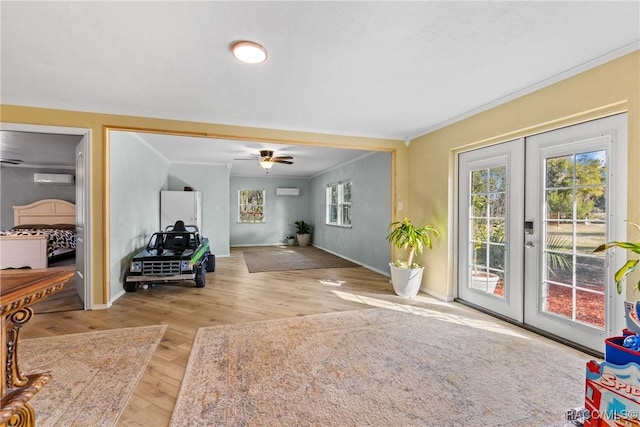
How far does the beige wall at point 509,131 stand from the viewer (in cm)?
205

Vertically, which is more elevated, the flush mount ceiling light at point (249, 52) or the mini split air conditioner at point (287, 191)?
the flush mount ceiling light at point (249, 52)

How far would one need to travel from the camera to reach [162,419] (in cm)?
160

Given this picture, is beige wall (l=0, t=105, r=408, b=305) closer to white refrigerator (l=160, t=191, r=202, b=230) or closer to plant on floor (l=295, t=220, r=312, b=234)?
white refrigerator (l=160, t=191, r=202, b=230)

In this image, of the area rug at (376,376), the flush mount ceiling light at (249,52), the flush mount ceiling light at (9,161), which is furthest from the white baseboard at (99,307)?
the flush mount ceiling light at (9,161)

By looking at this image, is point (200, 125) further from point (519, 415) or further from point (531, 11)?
point (519, 415)

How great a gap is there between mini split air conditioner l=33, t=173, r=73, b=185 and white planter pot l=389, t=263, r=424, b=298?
788 centimetres

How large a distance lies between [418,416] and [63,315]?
3.75 metres

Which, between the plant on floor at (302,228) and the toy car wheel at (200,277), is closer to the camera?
the toy car wheel at (200,277)

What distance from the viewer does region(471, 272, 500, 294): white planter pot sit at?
3.24 m

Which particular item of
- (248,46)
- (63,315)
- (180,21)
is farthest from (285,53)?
(63,315)

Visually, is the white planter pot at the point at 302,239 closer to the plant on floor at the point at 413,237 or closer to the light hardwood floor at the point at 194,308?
the light hardwood floor at the point at 194,308

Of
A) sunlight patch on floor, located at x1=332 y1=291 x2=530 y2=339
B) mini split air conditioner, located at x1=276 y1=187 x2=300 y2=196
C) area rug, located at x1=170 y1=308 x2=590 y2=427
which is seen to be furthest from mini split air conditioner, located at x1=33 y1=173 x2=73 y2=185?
sunlight patch on floor, located at x1=332 y1=291 x2=530 y2=339

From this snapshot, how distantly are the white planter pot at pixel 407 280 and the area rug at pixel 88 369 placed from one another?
2886 mm

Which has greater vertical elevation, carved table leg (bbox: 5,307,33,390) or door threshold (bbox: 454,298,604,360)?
carved table leg (bbox: 5,307,33,390)
